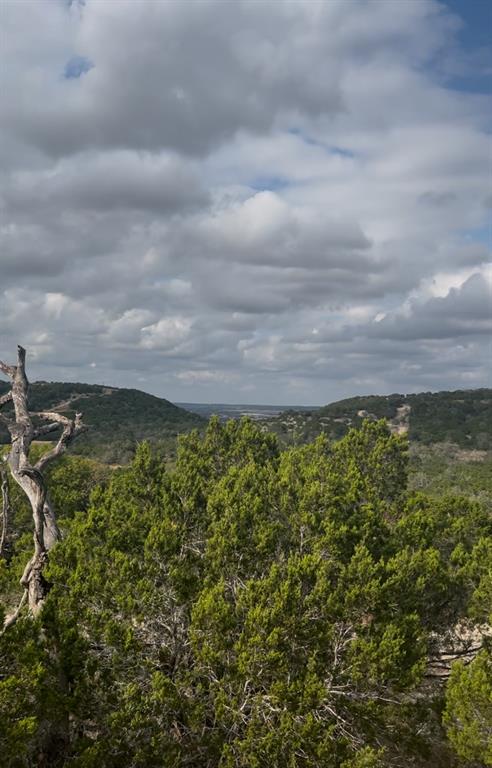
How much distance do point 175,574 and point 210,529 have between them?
3.58 meters

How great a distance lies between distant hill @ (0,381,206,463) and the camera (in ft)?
399

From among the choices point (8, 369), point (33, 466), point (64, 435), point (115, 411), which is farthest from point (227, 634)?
point (115, 411)

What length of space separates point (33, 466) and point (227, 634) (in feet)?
23.5

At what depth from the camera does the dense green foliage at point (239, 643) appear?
13.1 meters

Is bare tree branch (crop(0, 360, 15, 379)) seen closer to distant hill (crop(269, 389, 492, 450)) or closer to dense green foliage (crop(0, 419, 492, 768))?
dense green foliage (crop(0, 419, 492, 768))

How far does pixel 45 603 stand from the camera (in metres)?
13.7

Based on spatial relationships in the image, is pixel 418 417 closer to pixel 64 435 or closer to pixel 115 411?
pixel 115 411

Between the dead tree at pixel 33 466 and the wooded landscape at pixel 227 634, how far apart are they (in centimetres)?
5

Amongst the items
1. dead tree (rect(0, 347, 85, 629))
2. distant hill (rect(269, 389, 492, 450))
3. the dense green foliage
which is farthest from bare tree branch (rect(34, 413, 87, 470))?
distant hill (rect(269, 389, 492, 450))

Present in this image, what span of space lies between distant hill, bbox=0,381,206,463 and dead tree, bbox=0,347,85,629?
275 feet

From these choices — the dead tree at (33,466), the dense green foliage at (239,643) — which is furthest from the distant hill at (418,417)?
the dead tree at (33,466)

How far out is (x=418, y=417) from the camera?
15612cm

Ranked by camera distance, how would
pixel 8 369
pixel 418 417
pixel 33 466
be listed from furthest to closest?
1. pixel 418 417
2. pixel 8 369
3. pixel 33 466

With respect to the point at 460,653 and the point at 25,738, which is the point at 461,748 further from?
the point at 25,738
